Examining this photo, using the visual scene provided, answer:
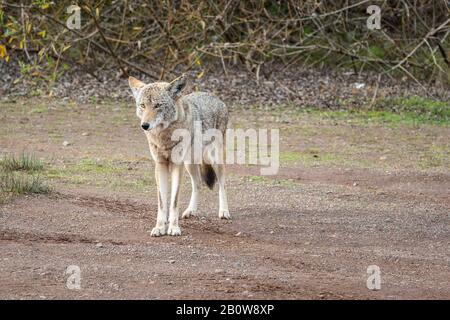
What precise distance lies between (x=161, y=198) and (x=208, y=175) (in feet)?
3.67

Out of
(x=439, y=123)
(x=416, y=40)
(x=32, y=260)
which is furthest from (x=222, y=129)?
(x=416, y=40)

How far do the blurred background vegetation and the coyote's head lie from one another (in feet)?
23.5

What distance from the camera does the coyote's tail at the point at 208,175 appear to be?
9516 millimetres

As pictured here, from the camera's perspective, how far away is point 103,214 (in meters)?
9.11

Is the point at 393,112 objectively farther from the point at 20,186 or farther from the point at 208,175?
the point at 20,186

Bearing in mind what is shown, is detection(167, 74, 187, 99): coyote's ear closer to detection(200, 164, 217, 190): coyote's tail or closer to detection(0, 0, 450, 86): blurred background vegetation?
detection(200, 164, 217, 190): coyote's tail

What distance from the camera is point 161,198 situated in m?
8.56

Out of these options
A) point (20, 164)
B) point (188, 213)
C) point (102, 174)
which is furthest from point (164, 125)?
point (20, 164)

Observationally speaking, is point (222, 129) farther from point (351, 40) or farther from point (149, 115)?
point (351, 40)

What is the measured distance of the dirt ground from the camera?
22.4 ft

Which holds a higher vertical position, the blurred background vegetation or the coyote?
the blurred background vegetation

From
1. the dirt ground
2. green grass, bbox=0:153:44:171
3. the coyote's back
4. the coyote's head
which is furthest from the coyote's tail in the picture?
green grass, bbox=0:153:44:171

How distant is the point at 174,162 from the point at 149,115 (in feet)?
1.74

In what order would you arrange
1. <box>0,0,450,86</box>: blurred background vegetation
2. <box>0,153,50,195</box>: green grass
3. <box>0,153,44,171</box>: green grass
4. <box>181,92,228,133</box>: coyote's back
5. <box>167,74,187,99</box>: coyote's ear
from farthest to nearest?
<box>0,0,450,86</box>: blurred background vegetation < <box>0,153,44,171</box>: green grass < <box>0,153,50,195</box>: green grass < <box>181,92,228,133</box>: coyote's back < <box>167,74,187,99</box>: coyote's ear
